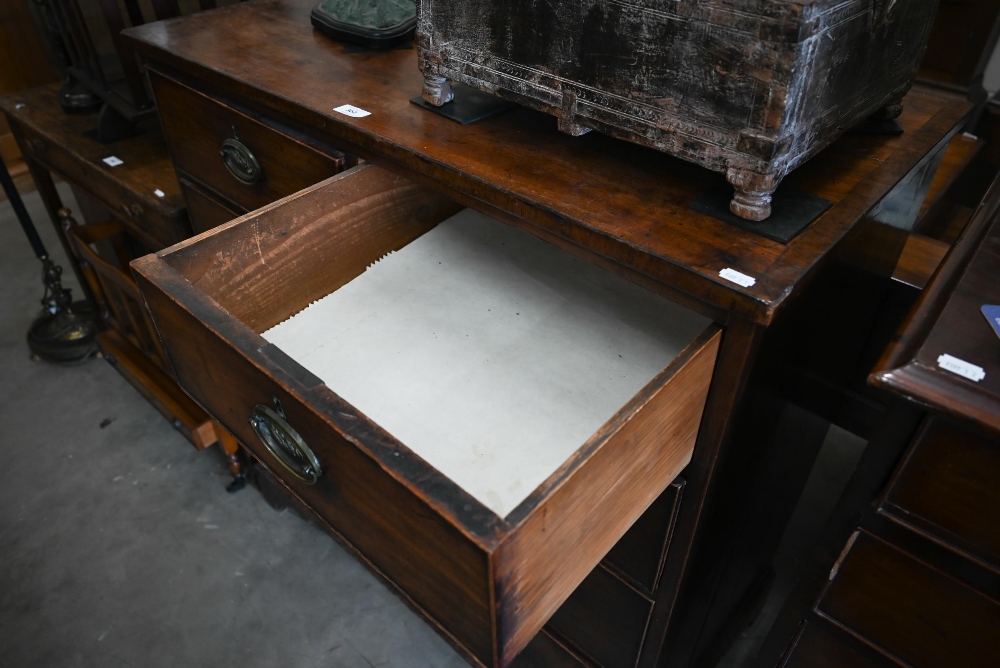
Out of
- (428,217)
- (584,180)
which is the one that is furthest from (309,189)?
(584,180)

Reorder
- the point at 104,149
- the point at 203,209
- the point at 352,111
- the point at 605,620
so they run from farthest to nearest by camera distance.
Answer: the point at 104,149 < the point at 203,209 < the point at 605,620 < the point at 352,111

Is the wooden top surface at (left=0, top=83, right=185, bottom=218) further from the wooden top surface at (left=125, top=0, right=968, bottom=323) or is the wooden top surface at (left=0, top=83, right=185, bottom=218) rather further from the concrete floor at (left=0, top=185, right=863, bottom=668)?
the concrete floor at (left=0, top=185, right=863, bottom=668)

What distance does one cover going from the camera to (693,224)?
25.7 inches

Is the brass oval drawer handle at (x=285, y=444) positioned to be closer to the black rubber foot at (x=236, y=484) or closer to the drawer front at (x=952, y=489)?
the drawer front at (x=952, y=489)

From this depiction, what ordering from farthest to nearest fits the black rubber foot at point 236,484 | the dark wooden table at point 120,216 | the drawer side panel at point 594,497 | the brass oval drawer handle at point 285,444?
the black rubber foot at point 236,484
the dark wooden table at point 120,216
the brass oval drawer handle at point 285,444
the drawer side panel at point 594,497

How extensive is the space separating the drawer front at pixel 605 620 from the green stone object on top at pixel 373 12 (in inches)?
31.4

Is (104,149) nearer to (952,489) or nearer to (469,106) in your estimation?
(469,106)

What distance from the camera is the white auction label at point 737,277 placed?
58 cm

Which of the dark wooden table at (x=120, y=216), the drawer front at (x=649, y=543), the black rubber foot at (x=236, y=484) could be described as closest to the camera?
the drawer front at (x=649, y=543)

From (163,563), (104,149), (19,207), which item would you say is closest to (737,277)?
(163,563)

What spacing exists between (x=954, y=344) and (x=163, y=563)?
1.37 meters

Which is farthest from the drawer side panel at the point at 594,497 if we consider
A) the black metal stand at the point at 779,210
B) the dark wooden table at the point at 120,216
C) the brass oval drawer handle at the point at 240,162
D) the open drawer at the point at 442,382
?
A: the dark wooden table at the point at 120,216

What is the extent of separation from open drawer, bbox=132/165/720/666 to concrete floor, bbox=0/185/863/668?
2.29ft

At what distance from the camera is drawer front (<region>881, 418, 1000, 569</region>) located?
0.53 metres
